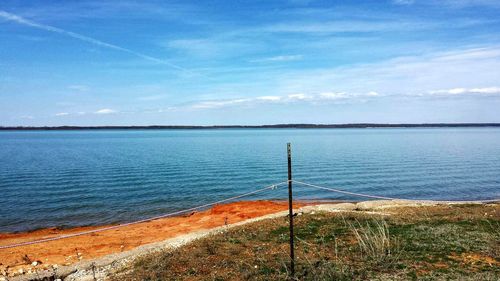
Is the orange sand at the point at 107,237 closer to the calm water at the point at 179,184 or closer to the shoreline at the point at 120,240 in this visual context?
the shoreline at the point at 120,240

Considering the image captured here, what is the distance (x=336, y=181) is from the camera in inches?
1244

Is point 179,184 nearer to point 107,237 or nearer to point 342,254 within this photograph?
point 107,237

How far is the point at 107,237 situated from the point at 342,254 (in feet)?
35.4

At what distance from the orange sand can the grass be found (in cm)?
421

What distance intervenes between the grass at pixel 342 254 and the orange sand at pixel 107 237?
4.21m

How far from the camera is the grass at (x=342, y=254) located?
25.7ft

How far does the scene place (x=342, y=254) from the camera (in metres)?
9.16

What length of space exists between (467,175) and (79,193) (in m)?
33.3

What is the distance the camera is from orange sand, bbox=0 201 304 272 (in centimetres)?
1267

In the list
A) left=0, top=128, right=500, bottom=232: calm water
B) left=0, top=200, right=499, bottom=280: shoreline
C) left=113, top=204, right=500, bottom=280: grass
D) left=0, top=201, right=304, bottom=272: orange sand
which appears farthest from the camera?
left=0, top=128, right=500, bottom=232: calm water

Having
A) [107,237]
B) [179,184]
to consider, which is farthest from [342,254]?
[179,184]

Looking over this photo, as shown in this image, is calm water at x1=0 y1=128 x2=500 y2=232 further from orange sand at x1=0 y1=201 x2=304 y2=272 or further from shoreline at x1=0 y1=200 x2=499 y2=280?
shoreline at x1=0 y1=200 x2=499 y2=280

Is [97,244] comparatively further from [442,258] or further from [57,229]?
[442,258]

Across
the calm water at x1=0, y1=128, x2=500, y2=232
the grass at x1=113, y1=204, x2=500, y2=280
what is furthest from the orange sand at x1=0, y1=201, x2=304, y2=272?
the grass at x1=113, y1=204, x2=500, y2=280
